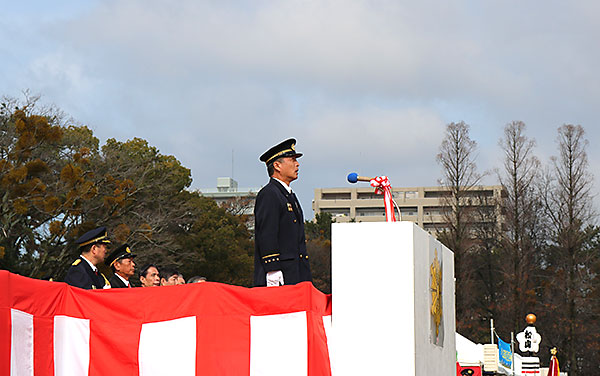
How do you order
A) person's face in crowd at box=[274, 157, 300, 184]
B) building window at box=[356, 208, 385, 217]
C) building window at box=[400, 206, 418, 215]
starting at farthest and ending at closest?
building window at box=[356, 208, 385, 217], building window at box=[400, 206, 418, 215], person's face in crowd at box=[274, 157, 300, 184]

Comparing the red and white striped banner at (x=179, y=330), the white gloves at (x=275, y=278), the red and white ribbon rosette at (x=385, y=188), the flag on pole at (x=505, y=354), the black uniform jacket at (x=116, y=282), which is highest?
the red and white ribbon rosette at (x=385, y=188)

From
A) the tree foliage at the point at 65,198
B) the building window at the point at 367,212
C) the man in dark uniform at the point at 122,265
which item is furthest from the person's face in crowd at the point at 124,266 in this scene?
the building window at the point at 367,212

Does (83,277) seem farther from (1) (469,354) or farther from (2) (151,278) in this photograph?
(1) (469,354)

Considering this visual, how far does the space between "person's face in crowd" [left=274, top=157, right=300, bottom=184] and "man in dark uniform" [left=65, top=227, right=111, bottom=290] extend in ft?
5.33

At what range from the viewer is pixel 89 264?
663 cm

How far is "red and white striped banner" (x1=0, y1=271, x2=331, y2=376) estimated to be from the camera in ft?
15.7

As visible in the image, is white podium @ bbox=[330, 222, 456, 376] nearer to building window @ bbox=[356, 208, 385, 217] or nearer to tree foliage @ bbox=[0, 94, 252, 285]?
tree foliage @ bbox=[0, 94, 252, 285]

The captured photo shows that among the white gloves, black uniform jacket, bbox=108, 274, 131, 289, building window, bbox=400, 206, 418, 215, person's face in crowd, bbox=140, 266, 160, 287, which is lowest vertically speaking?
the white gloves

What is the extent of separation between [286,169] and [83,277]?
5.75 ft

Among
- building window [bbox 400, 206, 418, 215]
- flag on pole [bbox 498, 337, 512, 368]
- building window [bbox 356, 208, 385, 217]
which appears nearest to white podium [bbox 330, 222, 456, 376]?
flag on pole [bbox 498, 337, 512, 368]

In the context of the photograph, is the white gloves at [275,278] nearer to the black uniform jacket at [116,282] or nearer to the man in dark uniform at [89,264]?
the man in dark uniform at [89,264]

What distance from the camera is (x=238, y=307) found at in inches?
192

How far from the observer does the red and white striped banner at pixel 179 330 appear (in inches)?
189

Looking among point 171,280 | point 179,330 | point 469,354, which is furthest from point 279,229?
point 469,354
